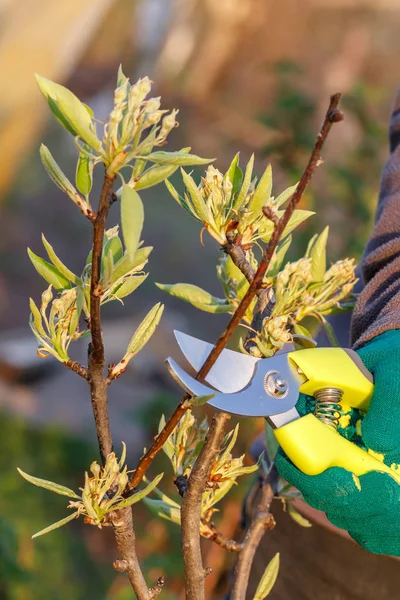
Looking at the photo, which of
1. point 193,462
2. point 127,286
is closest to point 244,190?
point 127,286

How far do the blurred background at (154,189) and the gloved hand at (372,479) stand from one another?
0.27m

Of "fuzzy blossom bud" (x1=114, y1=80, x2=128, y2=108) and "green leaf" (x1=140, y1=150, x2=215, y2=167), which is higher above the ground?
"fuzzy blossom bud" (x1=114, y1=80, x2=128, y2=108)

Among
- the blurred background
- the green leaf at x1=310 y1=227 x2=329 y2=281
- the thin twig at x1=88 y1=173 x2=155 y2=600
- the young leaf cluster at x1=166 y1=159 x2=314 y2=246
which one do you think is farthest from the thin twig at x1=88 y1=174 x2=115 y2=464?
the blurred background

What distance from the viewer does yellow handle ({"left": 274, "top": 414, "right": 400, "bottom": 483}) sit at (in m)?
0.56

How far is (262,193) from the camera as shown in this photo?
22.2 inches

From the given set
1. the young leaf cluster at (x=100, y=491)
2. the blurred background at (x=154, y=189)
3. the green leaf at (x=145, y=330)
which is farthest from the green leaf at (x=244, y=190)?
the blurred background at (x=154, y=189)

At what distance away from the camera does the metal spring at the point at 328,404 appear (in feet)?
1.93

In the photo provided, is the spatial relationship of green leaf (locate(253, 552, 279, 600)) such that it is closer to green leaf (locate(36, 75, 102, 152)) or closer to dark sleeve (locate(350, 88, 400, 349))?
dark sleeve (locate(350, 88, 400, 349))

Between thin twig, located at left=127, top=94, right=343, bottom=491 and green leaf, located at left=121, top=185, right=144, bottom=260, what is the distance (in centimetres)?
10

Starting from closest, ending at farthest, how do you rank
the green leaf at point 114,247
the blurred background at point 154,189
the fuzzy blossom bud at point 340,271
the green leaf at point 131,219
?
the green leaf at point 131,219 → the green leaf at point 114,247 → the fuzzy blossom bud at point 340,271 → the blurred background at point 154,189

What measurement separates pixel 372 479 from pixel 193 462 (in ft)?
0.47

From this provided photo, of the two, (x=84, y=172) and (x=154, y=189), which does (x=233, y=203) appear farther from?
(x=154, y=189)

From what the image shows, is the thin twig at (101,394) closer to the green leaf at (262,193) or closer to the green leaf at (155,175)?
the green leaf at (155,175)

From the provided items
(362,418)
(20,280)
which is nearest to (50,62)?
(20,280)
